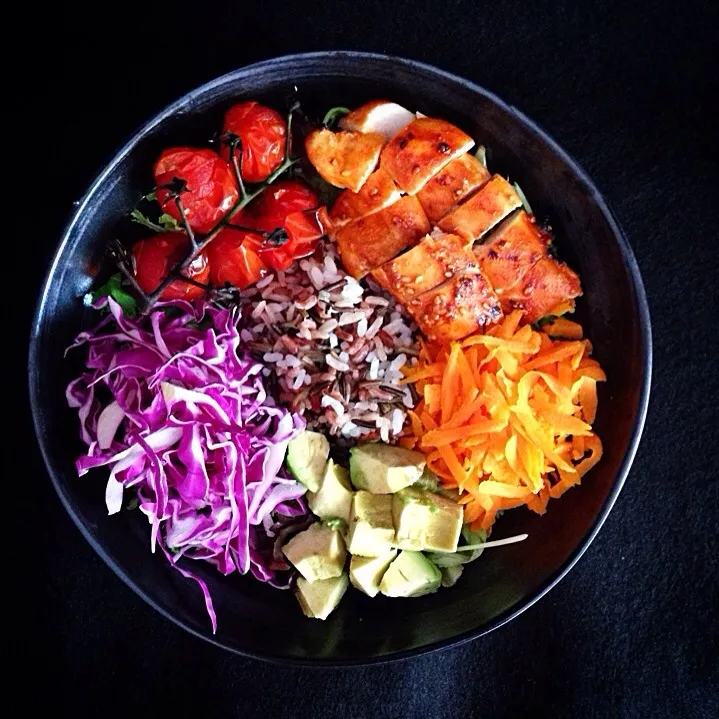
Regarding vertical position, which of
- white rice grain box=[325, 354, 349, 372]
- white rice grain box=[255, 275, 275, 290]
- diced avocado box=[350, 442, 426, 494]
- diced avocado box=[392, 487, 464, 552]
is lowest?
diced avocado box=[392, 487, 464, 552]

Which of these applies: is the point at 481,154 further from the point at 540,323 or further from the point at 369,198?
the point at 540,323

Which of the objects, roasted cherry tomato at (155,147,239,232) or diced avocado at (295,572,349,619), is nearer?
roasted cherry tomato at (155,147,239,232)

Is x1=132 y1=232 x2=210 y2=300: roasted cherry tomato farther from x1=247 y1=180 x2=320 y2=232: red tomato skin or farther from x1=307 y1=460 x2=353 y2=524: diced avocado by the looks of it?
x1=307 y1=460 x2=353 y2=524: diced avocado

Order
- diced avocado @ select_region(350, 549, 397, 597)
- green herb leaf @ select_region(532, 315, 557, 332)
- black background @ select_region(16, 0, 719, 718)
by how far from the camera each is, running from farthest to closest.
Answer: black background @ select_region(16, 0, 719, 718), green herb leaf @ select_region(532, 315, 557, 332), diced avocado @ select_region(350, 549, 397, 597)

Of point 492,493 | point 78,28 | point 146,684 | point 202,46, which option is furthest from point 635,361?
point 78,28

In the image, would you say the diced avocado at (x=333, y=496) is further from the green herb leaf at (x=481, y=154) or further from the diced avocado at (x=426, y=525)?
the green herb leaf at (x=481, y=154)

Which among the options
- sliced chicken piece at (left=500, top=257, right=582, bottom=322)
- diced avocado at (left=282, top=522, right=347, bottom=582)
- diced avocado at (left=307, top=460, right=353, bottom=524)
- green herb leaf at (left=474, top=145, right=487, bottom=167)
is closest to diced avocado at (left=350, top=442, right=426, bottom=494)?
diced avocado at (left=307, top=460, right=353, bottom=524)
